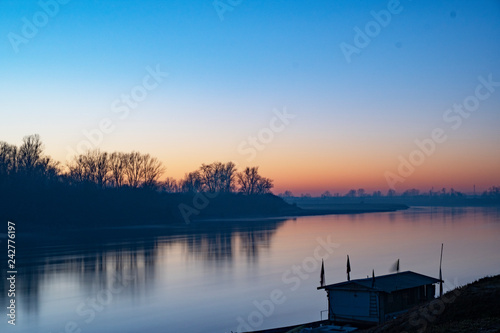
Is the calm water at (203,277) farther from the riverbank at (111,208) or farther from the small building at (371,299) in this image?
the riverbank at (111,208)

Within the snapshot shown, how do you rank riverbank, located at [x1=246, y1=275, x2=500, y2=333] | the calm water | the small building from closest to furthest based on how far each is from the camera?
riverbank, located at [x1=246, y1=275, x2=500, y2=333] < the small building < the calm water

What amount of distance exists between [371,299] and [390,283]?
6.90ft

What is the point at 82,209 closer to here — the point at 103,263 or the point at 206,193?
the point at 103,263

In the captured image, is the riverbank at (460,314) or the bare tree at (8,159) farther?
the bare tree at (8,159)

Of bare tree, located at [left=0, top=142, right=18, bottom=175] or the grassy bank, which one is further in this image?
bare tree, located at [left=0, top=142, right=18, bottom=175]

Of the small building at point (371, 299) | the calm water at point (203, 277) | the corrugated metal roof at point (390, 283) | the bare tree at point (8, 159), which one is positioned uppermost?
the bare tree at point (8, 159)

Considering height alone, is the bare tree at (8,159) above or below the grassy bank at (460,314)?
above

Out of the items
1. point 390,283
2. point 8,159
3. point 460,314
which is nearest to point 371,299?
point 390,283

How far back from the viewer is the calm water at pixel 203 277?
34469 mm

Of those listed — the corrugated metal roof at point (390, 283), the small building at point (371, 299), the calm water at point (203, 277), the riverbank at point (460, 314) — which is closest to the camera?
the riverbank at point (460, 314)

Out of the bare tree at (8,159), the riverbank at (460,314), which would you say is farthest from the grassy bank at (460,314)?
the bare tree at (8,159)

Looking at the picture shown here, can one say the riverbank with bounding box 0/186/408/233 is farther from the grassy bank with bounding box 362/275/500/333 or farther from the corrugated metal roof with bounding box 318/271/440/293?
the grassy bank with bounding box 362/275/500/333

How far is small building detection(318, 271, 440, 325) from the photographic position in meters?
27.1

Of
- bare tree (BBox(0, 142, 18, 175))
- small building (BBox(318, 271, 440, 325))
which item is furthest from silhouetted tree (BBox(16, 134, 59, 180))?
small building (BBox(318, 271, 440, 325))
